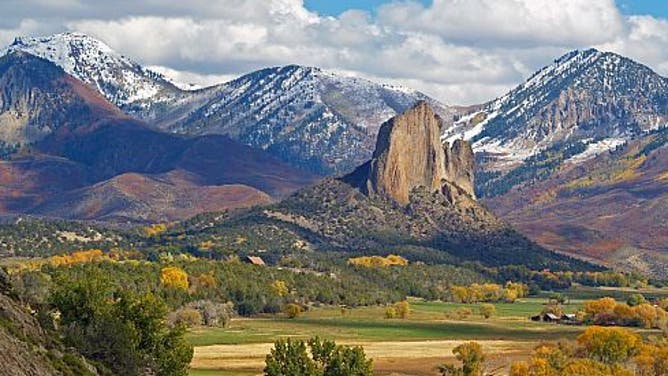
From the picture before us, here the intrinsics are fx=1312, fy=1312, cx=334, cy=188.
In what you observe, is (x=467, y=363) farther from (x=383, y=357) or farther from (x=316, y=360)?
(x=316, y=360)

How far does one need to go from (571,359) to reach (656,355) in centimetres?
1090

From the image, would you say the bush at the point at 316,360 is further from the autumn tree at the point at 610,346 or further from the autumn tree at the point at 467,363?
the autumn tree at the point at 610,346

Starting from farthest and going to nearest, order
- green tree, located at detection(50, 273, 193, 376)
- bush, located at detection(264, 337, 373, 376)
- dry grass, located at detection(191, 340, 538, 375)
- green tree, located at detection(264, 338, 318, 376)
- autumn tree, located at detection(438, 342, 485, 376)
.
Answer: dry grass, located at detection(191, 340, 538, 375)
autumn tree, located at detection(438, 342, 485, 376)
bush, located at detection(264, 337, 373, 376)
green tree, located at detection(264, 338, 318, 376)
green tree, located at detection(50, 273, 193, 376)

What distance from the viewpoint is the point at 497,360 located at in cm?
17900

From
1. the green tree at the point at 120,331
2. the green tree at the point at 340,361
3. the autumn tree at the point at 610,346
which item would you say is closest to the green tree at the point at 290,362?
the green tree at the point at 340,361

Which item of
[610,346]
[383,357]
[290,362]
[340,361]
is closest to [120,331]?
[290,362]

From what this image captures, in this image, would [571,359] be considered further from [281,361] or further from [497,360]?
[281,361]

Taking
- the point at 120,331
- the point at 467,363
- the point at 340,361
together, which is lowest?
the point at 467,363

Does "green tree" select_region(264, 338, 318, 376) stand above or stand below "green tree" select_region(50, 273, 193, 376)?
below

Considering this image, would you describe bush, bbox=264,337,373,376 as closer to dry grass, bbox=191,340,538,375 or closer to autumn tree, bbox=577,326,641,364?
dry grass, bbox=191,340,538,375

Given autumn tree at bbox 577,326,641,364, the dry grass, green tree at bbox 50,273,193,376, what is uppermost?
green tree at bbox 50,273,193,376

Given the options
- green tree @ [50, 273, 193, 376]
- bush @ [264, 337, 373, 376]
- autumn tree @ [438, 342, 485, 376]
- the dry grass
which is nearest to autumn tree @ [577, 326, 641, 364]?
the dry grass

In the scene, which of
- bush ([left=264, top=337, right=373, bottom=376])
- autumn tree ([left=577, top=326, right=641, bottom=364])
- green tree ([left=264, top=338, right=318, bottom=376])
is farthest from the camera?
autumn tree ([left=577, top=326, right=641, bottom=364])

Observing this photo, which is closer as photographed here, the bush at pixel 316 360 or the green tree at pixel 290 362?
the green tree at pixel 290 362
